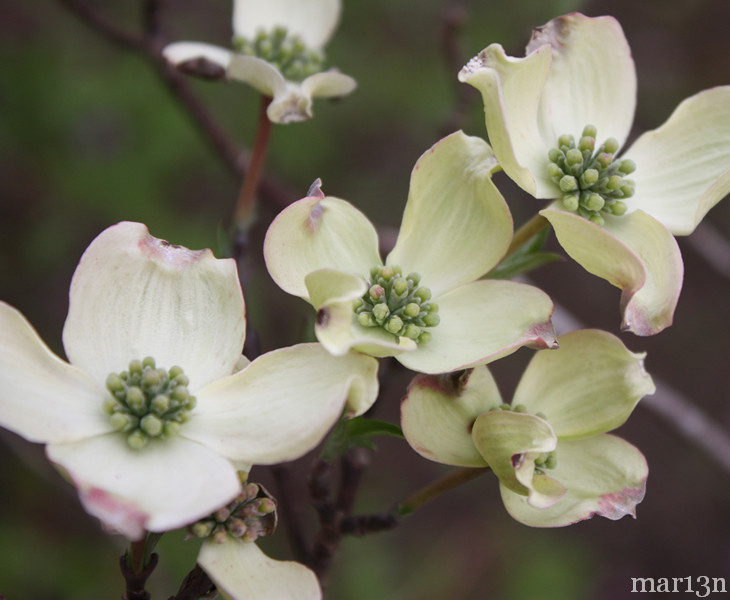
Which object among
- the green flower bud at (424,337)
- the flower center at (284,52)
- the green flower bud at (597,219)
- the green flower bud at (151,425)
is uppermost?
the flower center at (284,52)

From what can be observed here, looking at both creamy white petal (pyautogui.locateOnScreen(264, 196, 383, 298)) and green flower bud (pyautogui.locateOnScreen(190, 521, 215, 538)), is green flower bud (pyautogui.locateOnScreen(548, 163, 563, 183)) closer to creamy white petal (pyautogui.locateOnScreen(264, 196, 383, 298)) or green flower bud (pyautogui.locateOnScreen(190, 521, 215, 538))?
creamy white petal (pyautogui.locateOnScreen(264, 196, 383, 298))

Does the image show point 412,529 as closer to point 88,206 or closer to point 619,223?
point 88,206

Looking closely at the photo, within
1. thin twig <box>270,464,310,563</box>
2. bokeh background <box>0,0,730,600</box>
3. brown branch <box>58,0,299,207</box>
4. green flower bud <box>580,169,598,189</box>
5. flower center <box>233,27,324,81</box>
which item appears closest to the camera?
green flower bud <box>580,169,598,189</box>

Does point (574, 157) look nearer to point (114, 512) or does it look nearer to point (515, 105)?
point (515, 105)

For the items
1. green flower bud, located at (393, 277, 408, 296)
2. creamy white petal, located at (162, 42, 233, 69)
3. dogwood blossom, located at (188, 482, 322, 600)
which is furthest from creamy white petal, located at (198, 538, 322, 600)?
creamy white petal, located at (162, 42, 233, 69)

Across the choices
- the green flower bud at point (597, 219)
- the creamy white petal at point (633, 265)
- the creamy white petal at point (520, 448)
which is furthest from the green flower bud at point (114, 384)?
the green flower bud at point (597, 219)

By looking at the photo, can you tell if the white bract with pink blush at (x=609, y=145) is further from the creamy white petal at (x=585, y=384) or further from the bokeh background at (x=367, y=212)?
the bokeh background at (x=367, y=212)

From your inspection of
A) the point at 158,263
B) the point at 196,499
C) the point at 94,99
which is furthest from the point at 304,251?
the point at 94,99
